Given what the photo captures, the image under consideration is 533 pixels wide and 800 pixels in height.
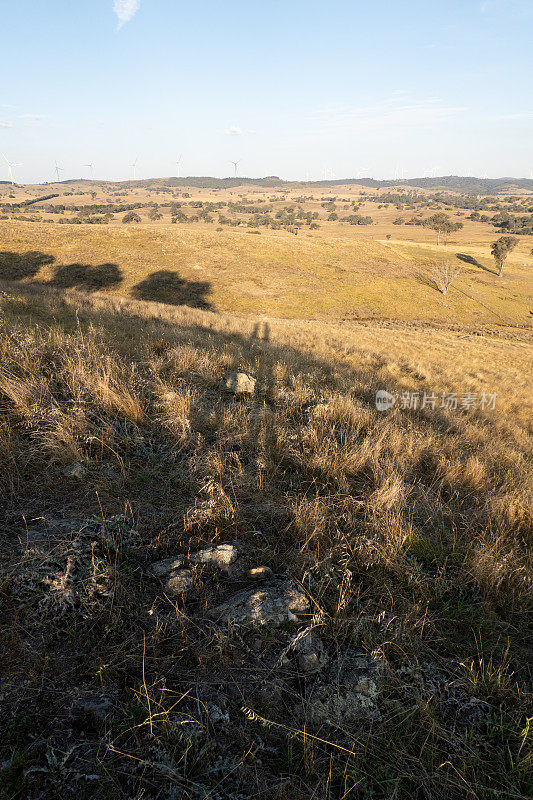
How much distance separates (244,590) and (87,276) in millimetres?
47279

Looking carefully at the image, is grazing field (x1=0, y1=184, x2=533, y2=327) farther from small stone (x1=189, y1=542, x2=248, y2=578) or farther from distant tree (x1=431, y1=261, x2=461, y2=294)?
small stone (x1=189, y1=542, x2=248, y2=578)

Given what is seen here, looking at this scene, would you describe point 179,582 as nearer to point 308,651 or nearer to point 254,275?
point 308,651

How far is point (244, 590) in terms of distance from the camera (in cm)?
246

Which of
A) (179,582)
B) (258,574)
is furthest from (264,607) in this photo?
(179,582)

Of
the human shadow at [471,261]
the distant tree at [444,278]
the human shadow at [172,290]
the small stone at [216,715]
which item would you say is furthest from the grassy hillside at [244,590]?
the human shadow at [471,261]

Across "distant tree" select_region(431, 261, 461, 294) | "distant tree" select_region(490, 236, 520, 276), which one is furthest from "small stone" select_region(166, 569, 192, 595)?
"distant tree" select_region(490, 236, 520, 276)

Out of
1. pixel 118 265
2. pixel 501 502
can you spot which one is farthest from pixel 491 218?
pixel 501 502

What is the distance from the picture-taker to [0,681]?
5.67 feet

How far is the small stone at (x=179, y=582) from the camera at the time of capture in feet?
7.70

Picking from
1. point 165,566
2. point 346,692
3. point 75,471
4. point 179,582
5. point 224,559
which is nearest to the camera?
point 346,692

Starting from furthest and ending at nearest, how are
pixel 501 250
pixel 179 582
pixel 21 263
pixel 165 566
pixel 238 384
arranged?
pixel 501 250, pixel 21 263, pixel 238 384, pixel 165 566, pixel 179 582

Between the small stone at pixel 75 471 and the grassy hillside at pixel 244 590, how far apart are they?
0.03m

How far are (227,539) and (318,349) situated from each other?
1247 centimetres

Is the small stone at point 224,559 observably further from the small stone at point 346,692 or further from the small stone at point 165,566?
the small stone at point 346,692
